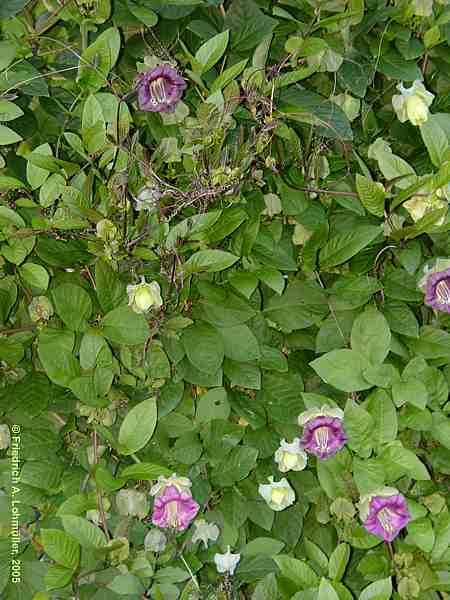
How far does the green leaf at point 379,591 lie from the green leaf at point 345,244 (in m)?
0.49

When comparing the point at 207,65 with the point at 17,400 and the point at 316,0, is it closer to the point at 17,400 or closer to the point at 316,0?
the point at 316,0

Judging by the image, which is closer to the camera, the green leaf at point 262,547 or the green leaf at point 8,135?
the green leaf at point 8,135

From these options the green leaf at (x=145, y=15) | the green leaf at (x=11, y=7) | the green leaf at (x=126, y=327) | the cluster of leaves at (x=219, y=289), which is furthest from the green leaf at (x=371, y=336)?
the green leaf at (x=11, y=7)

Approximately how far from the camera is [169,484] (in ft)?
3.48

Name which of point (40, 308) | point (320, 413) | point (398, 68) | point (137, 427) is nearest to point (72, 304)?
point (40, 308)

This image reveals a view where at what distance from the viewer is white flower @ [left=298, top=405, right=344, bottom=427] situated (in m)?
1.06

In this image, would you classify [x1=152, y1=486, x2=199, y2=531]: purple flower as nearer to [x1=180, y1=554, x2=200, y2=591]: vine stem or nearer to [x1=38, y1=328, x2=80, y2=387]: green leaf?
[x1=180, y1=554, x2=200, y2=591]: vine stem

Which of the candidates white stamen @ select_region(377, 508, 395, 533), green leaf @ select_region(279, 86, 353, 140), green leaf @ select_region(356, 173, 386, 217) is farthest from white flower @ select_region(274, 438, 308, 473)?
green leaf @ select_region(279, 86, 353, 140)

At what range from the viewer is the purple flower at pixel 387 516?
1039 millimetres

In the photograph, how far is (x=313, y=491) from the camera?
1.17 m

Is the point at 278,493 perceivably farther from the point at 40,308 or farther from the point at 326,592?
the point at 40,308

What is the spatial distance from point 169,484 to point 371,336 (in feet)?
1.27

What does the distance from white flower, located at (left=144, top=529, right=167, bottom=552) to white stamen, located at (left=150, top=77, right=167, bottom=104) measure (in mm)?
667

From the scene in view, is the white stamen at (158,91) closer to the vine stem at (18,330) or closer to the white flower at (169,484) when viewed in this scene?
the vine stem at (18,330)
